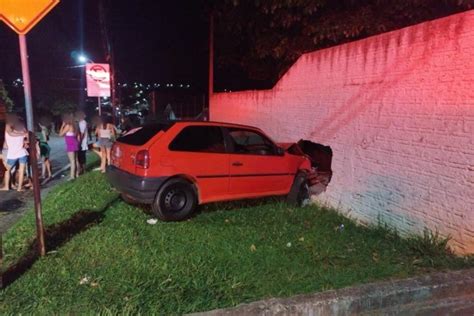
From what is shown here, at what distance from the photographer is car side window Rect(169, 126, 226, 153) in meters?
6.36

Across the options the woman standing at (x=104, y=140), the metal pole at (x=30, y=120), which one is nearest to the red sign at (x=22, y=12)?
the metal pole at (x=30, y=120)

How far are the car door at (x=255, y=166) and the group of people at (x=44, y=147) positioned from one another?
3064 millimetres

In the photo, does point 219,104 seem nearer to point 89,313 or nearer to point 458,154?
point 458,154

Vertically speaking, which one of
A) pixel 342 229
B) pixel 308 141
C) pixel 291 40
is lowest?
pixel 342 229

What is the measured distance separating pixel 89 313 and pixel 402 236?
166 inches

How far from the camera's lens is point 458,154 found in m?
4.81

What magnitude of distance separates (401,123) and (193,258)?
133 inches

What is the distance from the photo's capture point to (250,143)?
24.3 ft

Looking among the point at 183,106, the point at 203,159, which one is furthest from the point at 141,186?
the point at 183,106

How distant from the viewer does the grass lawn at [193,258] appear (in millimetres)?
3676

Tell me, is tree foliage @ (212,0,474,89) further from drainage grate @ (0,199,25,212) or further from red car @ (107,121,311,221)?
drainage grate @ (0,199,25,212)

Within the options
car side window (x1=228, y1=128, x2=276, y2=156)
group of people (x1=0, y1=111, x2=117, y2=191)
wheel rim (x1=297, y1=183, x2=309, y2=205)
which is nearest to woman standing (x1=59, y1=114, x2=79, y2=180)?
group of people (x1=0, y1=111, x2=117, y2=191)

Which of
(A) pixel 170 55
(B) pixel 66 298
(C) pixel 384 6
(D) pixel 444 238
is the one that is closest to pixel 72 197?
(B) pixel 66 298

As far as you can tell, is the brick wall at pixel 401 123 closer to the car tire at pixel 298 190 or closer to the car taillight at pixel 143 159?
the car tire at pixel 298 190
